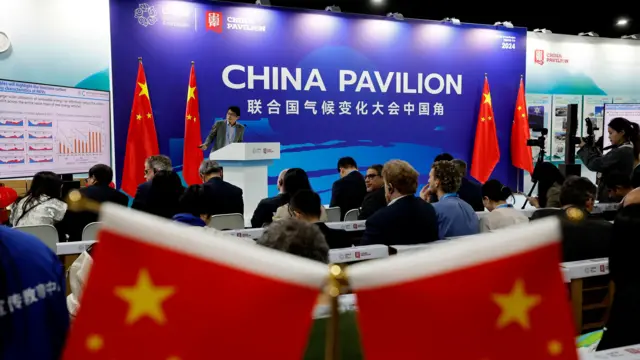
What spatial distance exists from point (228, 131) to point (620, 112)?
7207 mm

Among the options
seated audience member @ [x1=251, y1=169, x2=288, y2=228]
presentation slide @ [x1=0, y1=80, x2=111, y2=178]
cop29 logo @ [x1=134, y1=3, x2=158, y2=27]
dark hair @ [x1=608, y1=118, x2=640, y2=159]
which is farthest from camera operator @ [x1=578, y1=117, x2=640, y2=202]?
cop29 logo @ [x1=134, y1=3, x2=158, y2=27]

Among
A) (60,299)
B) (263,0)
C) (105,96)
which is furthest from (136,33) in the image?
(60,299)

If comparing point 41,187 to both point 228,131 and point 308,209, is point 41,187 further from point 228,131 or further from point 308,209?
point 228,131

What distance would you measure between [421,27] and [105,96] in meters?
5.48

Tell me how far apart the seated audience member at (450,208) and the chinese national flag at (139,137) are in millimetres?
4821

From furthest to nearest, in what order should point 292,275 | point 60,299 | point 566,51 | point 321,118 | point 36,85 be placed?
point 566,51, point 321,118, point 36,85, point 60,299, point 292,275

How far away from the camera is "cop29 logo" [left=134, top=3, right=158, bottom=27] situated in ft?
25.7

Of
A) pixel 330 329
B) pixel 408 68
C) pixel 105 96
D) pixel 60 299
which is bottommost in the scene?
pixel 60 299

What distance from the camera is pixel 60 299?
4.11ft

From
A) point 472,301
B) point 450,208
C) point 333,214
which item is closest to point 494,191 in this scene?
point 450,208

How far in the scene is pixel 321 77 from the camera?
9266 millimetres

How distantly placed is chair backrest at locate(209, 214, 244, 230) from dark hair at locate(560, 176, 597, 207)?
7.59 feet

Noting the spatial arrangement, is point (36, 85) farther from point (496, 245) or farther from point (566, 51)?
point (566, 51)

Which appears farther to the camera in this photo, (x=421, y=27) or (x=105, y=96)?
(x=421, y=27)
